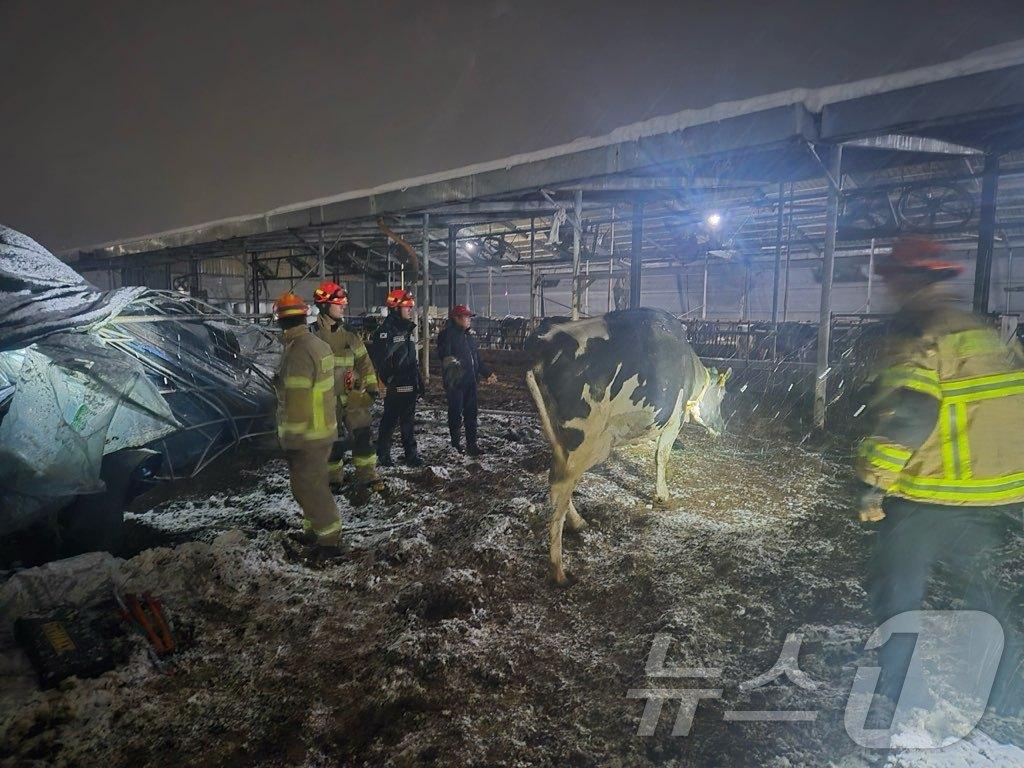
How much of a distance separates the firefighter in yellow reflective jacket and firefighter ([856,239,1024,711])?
341cm

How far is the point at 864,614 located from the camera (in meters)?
3.08

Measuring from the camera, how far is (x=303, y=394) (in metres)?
3.78

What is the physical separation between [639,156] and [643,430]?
A: 4.58 metres

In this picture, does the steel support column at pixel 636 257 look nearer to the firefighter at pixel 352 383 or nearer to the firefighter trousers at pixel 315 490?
the firefighter at pixel 352 383

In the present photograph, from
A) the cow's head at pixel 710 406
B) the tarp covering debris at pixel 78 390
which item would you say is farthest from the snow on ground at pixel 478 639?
the cow's head at pixel 710 406

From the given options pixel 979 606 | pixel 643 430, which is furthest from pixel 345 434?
pixel 979 606

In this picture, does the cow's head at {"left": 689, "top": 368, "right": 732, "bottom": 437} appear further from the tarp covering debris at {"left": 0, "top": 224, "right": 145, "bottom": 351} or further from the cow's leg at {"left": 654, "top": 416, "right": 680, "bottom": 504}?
the tarp covering debris at {"left": 0, "top": 224, "right": 145, "bottom": 351}

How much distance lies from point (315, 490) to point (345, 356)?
1749mm

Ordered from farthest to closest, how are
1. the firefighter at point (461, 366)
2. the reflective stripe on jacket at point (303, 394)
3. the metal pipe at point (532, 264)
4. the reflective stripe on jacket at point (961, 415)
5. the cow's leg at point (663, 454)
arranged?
1. the metal pipe at point (532, 264)
2. the firefighter at point (461, 366)
3. the cow's leg at point (663, 454)
4. the reflective stripe on jacket at point (303, 394)
5. the reflective stripe on jacket at point (961, 415)

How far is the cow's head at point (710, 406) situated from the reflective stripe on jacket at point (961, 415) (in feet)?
12.0

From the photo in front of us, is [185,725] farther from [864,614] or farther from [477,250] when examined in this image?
[477,250]

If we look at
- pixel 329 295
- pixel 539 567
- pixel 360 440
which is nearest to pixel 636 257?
pixel 329 295

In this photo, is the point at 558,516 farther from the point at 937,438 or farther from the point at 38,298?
the point at 38,298

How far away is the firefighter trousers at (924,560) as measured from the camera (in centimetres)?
211
